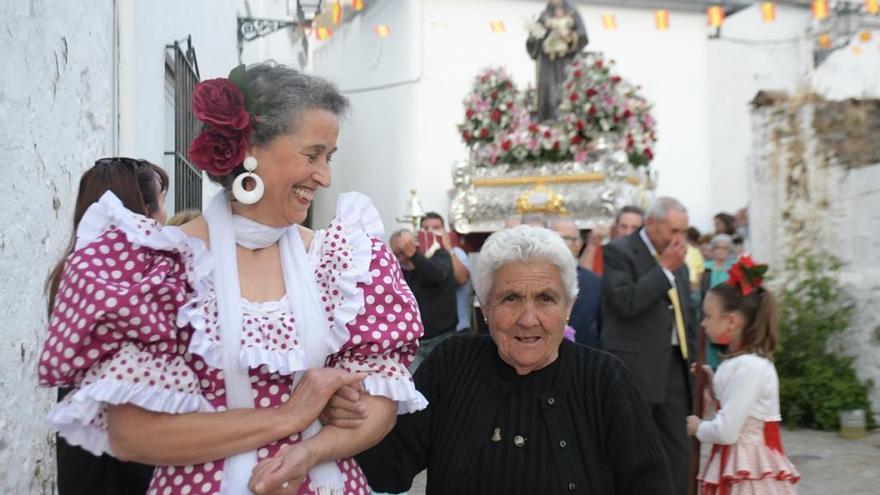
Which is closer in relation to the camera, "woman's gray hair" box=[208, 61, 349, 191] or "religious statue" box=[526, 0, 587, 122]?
"woman's gray hair" box=[208, 61, 349, 191]

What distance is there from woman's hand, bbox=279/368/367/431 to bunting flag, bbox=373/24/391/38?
1783cm

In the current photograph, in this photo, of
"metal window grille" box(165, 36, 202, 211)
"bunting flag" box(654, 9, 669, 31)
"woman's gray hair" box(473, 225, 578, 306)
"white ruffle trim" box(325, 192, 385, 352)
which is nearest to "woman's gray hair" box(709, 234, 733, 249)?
"metal window grille" box(165, 36, 202, 211)

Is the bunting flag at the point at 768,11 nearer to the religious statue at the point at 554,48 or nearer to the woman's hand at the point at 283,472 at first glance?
the religious statue at the point at 554,48

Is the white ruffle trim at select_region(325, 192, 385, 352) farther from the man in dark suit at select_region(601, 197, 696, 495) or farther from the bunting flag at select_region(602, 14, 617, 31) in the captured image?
the bunting flag at select_region(602, 14, 617, 31)

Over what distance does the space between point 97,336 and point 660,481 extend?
1528 millimetres

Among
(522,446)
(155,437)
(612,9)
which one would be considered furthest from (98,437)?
(612,9)

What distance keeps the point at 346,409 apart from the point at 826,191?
25.4ft

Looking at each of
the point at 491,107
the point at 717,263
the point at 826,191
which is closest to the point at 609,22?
the point at 491,107

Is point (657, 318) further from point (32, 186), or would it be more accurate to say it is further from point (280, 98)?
point (280, 98)

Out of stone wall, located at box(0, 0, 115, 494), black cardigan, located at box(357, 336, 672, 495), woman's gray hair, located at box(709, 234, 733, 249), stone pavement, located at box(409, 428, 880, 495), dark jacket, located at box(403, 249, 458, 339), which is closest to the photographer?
black cardigan, located at box(357, 336, 672, 495)

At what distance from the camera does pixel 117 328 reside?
1.94 metres

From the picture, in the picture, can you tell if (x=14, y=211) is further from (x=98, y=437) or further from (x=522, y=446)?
(x=522, y=446)

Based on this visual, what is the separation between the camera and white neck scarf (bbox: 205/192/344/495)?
2.08 m

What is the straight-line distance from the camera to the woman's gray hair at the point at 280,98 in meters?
2.19
